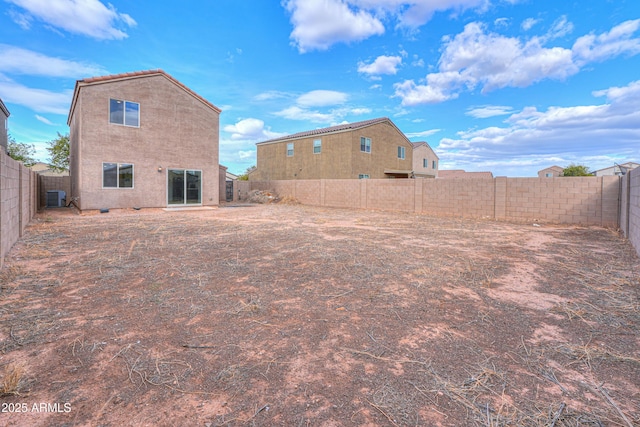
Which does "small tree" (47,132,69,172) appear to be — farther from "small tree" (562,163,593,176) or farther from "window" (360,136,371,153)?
"small tree" (562,163,593,176)

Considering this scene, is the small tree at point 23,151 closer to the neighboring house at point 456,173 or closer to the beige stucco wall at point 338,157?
the beige stucco wall at point 338,157

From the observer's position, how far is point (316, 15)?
11867 mm

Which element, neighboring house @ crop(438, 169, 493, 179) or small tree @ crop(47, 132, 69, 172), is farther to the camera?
neighboring house @ crop(438, 169, 493, 179)

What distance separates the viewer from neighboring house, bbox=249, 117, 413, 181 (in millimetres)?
22125

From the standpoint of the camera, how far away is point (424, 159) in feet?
112

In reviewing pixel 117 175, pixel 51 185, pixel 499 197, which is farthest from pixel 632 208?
pixel 51 185

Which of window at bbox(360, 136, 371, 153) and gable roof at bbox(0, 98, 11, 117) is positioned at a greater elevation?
gable roof at bbox(0, 98, 11, 117)

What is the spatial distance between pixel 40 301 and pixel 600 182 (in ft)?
47.7

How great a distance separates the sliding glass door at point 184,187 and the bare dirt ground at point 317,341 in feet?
33.3

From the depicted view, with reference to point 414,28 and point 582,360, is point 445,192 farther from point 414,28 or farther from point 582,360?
point 582,360

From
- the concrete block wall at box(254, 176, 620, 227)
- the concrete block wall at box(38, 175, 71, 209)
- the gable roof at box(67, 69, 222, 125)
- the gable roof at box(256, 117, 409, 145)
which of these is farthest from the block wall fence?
the concrete block wall at box(38, 175, 71, 209)

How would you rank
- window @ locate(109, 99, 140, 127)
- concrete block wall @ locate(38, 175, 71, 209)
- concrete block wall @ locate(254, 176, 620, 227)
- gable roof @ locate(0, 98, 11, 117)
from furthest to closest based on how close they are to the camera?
concrete block wall @ locate(38, 175, 71, 209) → gable roof @ locate(0, 98, 11, 117) → window @ locate(109, 99, 140, 127) → concrete block wall @ locate(254, 176, 620, 227)

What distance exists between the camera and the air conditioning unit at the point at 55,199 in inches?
655

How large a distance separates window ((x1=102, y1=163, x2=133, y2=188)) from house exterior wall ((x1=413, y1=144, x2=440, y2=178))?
84.4 feet
